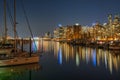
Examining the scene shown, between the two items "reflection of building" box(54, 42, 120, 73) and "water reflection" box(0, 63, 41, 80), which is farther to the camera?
"reflection of building" box(54, 42, 120, 73)

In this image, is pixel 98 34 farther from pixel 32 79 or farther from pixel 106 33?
pixel 32 79

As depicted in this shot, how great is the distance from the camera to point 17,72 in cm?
3100

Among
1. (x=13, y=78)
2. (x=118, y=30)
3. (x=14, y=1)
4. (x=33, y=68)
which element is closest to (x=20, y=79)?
(x=13, y=78)

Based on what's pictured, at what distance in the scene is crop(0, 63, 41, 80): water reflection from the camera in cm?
2769

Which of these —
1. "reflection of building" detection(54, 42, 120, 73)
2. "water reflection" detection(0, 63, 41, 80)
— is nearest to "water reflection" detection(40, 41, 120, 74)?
"reflection of building" detection(54, 42, 120, 73)

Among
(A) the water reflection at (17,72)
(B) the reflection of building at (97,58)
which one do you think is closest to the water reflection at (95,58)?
(B) the reflection of building at (97,58)

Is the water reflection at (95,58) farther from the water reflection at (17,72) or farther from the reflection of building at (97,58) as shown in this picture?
the water reflection at (17,72)

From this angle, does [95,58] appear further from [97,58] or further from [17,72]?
[17,72]

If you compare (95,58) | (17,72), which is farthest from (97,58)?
(17,72)

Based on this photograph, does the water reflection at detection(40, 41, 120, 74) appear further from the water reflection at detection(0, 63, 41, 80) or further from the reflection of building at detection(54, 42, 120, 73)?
the water reflection at detection(0, 63, 41, 80)

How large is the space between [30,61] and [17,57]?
7.34 feet

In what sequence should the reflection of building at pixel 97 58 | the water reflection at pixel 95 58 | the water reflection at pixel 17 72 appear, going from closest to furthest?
the water reflection at pixel 17 72 → the reflection of building at pixel 97 58 → the water reflection at pixel 95 58

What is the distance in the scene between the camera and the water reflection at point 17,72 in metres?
27.7

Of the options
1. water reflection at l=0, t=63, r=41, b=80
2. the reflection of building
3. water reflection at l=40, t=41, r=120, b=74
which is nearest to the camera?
water reflection at l=0, t=63, r=41, b=80
